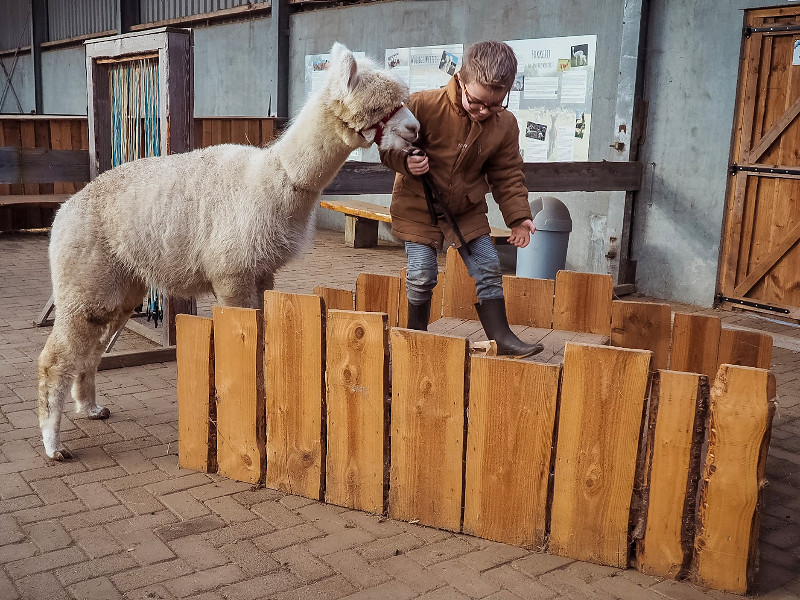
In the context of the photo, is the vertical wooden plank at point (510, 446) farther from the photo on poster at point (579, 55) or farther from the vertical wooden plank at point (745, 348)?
the photo on poster at point (579, 55)

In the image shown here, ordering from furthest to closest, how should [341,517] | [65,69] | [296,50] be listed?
1. [65,69]
2. [296,50]
3. [341,517]

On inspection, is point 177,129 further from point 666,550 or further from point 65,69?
point 65,69

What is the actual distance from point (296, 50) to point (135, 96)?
27.0 ft

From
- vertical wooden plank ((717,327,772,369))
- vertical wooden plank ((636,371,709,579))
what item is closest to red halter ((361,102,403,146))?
vertical wooden plank ((636,371,709,579))

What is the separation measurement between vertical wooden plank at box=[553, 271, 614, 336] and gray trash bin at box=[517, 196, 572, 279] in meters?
2.88

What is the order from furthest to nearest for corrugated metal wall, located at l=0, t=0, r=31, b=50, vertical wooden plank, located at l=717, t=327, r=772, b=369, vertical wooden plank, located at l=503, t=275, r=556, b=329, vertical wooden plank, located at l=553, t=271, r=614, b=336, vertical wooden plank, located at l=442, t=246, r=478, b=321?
corrugated metal wall, located at l=0, t=0, r=31, b=50
vertical wooden plank, located at l=442, t=246, r=478, b=321
vertical wooden plank, located at l=503, t=275, r=556, b=329
vertical wooden plank, located at l=553, t=271, r=614, b=336
vertical wooden plank, located at l=717, t=327, r=772, b=369

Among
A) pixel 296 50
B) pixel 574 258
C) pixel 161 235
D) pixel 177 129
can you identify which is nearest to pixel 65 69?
pixel 296 50

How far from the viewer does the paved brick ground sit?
2.96 metres

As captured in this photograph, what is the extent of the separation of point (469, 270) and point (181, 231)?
1440 mm

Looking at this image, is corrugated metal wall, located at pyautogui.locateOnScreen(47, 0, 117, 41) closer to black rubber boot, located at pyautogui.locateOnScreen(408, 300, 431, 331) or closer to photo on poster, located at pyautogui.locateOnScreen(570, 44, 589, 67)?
photo on poster, located at pyautogui.locateOnScreen(570, 44, 589, 67)

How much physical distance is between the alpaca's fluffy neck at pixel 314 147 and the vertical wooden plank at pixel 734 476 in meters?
1.93

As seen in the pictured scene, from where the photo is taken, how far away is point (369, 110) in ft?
11.7

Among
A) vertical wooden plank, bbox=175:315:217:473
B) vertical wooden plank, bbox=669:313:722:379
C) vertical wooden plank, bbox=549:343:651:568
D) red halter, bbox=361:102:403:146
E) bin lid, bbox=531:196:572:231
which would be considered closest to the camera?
vertical wooden plank, bbox=549:343:651:568

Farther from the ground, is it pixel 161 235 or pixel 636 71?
pixel 636 71
